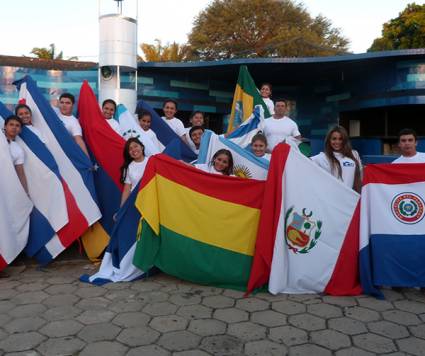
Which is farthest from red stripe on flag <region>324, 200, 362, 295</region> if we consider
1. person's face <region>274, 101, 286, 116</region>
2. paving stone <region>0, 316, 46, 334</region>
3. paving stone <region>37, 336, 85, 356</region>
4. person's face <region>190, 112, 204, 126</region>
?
person's face <region>190, 112, 204, 126</region>

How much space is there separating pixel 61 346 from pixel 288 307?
183 cm

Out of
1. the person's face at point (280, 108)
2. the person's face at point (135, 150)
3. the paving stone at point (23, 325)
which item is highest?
the person's face at point (280, 108)

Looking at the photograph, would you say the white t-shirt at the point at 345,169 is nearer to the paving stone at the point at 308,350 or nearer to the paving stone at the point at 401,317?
the paving stone at the point at 401,317

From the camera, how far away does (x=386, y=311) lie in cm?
365

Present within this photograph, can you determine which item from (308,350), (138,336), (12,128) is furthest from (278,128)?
(138,336)

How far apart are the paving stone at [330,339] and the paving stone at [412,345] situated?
1.18ft

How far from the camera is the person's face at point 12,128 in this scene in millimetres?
4512

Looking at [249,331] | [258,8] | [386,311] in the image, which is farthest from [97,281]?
[258,8]

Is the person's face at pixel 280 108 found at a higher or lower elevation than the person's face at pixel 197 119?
higher

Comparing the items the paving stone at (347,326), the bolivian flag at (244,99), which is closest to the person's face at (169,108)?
the bolivian flag at (244,99)

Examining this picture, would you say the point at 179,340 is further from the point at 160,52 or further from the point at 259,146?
the point at 160,52

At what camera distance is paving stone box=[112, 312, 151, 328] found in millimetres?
3357

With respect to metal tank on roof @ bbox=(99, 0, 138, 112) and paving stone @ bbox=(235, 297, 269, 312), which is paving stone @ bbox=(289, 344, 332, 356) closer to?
paving stone @ bbox=(235, 297, 269, 312)

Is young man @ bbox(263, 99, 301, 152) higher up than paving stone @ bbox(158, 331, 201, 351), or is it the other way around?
young man @ bbox(263, 99, 301, 152)
